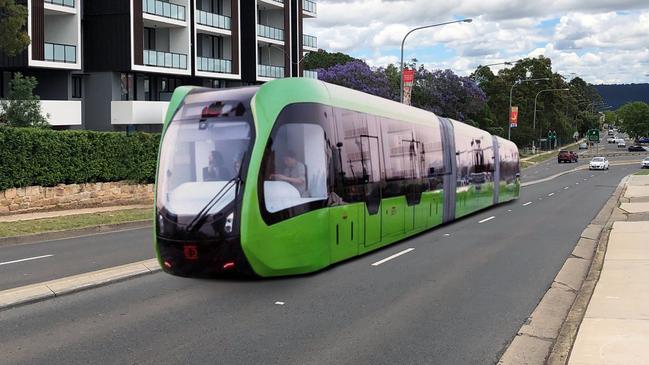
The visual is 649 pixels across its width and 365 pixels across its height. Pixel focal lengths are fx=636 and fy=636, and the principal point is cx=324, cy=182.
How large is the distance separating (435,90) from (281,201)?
217 ft

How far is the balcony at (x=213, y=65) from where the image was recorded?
42.9 meters

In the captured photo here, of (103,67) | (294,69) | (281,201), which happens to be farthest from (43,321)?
(294,69)

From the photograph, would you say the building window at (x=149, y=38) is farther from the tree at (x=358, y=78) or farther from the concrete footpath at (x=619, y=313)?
the concrete footpath at (x=619, y=313)

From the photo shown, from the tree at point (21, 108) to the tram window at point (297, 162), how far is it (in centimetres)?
2187

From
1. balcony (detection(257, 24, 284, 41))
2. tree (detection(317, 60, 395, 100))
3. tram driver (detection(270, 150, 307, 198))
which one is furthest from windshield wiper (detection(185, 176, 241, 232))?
tree (detection(317, 60, 395, 100))

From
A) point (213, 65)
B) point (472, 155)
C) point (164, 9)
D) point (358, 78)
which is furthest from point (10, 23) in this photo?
point (358, 78)

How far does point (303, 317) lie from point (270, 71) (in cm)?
4509

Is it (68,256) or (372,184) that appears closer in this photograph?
(372,184)

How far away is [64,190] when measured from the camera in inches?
982

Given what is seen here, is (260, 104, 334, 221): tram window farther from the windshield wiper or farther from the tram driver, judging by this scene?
the windshield wiper

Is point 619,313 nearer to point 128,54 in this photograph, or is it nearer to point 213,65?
point 128,54

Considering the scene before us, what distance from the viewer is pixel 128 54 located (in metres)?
36.9

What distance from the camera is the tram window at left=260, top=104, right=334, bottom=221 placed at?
29.2ft

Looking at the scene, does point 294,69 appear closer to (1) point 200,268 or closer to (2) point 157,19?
(2) point 157,19
